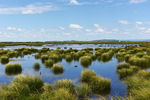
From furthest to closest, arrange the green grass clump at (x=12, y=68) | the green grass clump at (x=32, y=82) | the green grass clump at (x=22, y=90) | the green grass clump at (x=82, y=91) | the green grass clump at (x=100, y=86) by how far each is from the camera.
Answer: the green grass clump at (x=12, y=68), the green grass clump at (x=100, y=86), the green grass clump at (x=32, y=82), the green grass clump at (x=82, y=91), the green grass clump at (x=22, y=90)

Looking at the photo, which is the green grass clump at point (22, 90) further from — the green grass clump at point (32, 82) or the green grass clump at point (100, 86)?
the green grass clump at point (100, 86)

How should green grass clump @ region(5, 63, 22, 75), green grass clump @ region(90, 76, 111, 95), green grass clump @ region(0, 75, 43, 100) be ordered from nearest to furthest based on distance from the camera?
1. green grass clump @ region(0, 75, 43, 100)
2. green grass clump @ region(90, 76, 111, 95)
3. green grass clump @ region(5, 63, 22, 75)

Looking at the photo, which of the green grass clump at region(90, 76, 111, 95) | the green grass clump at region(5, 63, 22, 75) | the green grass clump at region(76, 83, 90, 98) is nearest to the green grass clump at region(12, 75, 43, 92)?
the green grass clump at region(76, 83, 90, 98)

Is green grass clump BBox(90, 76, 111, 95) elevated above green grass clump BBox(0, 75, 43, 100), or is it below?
below

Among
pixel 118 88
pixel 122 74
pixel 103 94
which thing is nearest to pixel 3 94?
pixel 103 94

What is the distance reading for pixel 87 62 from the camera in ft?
76.1

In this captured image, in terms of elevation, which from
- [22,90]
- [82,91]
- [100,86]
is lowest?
[100,86]

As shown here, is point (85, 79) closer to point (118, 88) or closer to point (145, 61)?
point (118, 88)

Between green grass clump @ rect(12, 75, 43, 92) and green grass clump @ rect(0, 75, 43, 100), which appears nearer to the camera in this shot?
green grass clump @ rect(0, 75, 43, 100)

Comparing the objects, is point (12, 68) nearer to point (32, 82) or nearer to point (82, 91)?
point (32, 82)

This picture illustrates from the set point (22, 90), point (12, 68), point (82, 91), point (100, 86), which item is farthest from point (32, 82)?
→ point (12, 68)

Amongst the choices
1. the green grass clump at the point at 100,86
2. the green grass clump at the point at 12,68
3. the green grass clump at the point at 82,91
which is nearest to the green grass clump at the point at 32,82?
the green grass clump at the point at 82,91

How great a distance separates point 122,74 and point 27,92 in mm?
9753

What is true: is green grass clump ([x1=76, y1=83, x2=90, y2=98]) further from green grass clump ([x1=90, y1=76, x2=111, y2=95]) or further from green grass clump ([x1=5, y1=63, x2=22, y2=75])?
green grass clump ([x1=5, y1=63, x2=22, y2=75])
